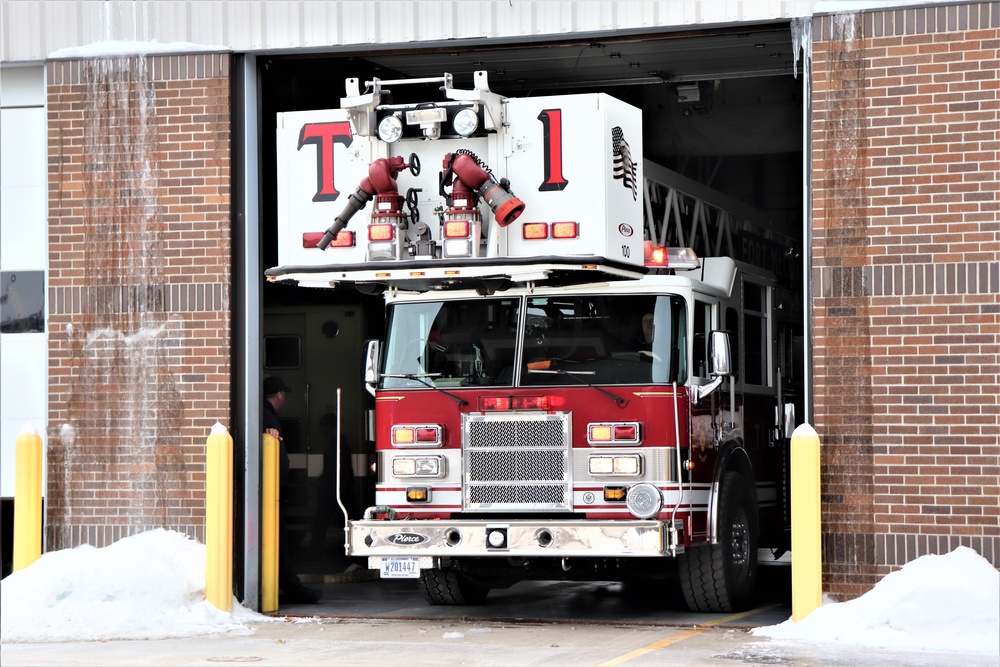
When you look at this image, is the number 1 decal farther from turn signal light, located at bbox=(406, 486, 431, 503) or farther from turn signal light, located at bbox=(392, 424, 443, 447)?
turn signal light, located at bbox=(406, 486, 431, 503)

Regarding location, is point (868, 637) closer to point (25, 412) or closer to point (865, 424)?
point (865, 424)

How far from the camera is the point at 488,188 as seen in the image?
33.6ft

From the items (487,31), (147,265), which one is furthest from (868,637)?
(147,265)

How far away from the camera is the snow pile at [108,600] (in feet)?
35.0

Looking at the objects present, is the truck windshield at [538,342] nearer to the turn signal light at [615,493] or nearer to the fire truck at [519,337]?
the fire truck at [519,337]

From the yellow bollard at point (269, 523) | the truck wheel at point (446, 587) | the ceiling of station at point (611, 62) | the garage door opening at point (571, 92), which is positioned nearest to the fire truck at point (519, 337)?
the truck wheel at point (446, 587)

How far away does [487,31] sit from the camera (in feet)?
38.2

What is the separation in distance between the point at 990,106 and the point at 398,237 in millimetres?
4303

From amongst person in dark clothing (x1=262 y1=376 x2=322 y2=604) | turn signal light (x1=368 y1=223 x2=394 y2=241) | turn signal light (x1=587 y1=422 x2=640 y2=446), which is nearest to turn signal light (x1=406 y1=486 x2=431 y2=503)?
turn signal light (x1=587 y1=422 x2=640 y2=446)

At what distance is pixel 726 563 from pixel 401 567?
2.63 meters

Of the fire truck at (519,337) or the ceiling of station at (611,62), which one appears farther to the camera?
the ceiling of station at (611,62)

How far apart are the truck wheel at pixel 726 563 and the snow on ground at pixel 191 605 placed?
3.71 ft

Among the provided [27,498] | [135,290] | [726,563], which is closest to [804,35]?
[726,563]

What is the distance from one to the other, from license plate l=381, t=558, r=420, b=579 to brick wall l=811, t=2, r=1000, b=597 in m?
2.96
